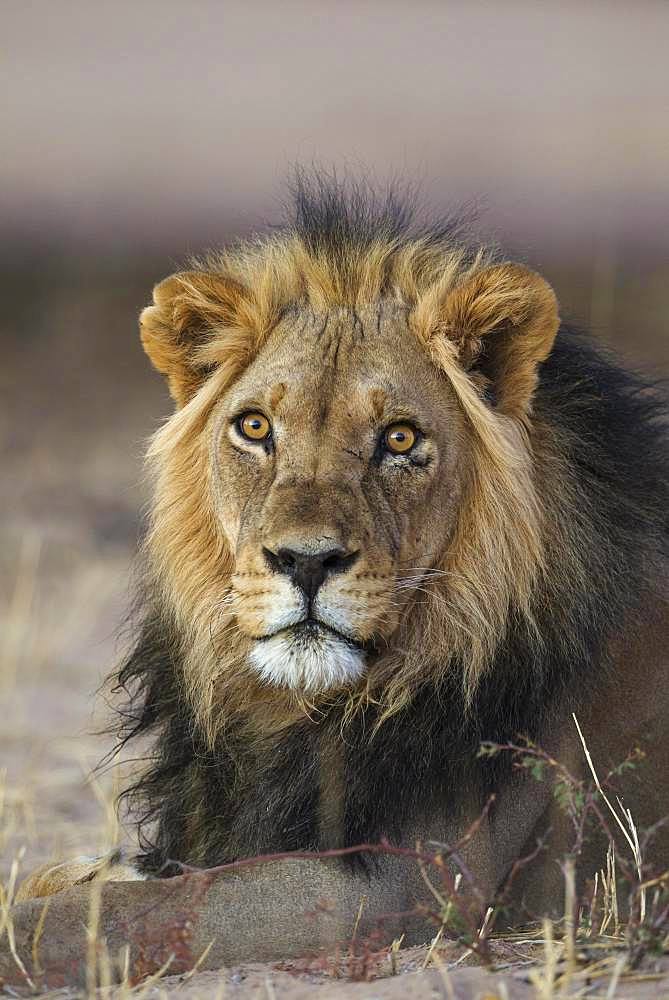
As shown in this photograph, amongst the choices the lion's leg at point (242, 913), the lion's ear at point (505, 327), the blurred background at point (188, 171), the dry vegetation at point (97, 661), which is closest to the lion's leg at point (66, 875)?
the dry vegetation at point (97, 661)

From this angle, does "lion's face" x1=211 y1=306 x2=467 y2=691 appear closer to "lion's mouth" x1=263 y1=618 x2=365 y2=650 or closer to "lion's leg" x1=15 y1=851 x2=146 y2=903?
"lion's mouth" x1=263 y1=618 x2=365 y2=650

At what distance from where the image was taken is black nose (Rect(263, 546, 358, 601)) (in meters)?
3.80

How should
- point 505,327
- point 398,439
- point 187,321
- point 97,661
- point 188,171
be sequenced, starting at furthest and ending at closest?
point 188,171
point 97,661
point 187,321
point 505,327
point 398,439

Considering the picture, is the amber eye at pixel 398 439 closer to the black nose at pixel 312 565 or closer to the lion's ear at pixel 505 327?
the lion's ear at pixel 505 327

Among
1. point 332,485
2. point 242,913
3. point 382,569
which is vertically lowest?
point 242,913

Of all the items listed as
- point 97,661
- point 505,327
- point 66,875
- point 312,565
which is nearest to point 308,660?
point 312,565

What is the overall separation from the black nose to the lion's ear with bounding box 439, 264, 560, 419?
2.52ft

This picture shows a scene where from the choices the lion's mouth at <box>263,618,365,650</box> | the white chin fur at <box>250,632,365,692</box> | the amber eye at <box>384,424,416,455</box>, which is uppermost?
the amber eye at <box>384,424,416,455</box>

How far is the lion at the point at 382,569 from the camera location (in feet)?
13.1

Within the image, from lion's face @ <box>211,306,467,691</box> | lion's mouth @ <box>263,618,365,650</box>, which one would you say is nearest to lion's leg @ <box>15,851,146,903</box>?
lion's face @ <box>211,306,467,691</box>

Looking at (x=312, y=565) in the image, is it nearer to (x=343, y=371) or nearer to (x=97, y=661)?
(x=343, y=371)

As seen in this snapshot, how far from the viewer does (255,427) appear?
4.29 metres

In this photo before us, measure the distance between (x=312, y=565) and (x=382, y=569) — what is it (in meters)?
0.24

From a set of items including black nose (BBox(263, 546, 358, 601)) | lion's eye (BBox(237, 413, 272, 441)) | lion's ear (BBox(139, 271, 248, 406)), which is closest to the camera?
black nose (BBox(263, 546, 358, 601))
